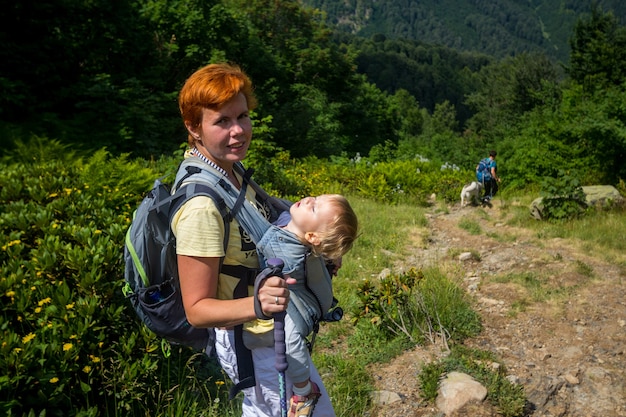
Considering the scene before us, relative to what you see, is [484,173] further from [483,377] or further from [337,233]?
[337,233]

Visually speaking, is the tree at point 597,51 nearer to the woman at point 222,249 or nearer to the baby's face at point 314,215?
the baby's face at point 314,215

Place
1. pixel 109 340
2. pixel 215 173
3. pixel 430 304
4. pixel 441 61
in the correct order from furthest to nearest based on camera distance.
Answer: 1. pixel 441 61
2. pixel 430 304
3. pixel 109 340
4. pixel 215 173

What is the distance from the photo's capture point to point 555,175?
623 inches

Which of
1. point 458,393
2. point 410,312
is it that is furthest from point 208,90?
point 410,312

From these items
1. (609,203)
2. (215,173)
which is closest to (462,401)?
(215,173)

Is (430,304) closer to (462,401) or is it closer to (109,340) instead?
(462,401)

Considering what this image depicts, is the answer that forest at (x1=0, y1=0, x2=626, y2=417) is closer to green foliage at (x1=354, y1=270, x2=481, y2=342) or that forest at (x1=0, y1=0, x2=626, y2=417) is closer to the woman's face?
green foliage at (x1=354, y1=270, x2=481, y2=342)

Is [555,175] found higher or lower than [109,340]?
lower

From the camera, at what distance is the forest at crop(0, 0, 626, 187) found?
1222 centimetres

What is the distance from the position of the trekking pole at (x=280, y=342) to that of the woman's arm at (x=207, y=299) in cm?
4

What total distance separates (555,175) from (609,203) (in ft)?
19.3

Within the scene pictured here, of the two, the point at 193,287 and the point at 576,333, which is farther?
the point at 576,333

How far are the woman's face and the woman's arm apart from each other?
0.43 m

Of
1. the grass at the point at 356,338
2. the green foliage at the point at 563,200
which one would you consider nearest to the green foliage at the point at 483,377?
the grass at the point at 356,338
